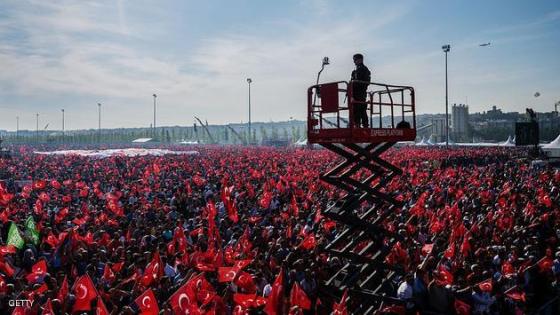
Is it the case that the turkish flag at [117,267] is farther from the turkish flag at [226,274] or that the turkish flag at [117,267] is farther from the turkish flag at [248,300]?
the turkish flag at [248,300]

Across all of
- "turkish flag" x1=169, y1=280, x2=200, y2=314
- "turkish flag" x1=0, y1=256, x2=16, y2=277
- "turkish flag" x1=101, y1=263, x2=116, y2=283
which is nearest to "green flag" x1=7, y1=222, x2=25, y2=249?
"turkish flag" x1=0, y1=256, x2=16, y2=277

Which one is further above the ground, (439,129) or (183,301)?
(439,129)

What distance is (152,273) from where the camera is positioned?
932 centimetres

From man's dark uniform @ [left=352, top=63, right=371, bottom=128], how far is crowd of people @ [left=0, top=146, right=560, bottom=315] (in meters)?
2.32

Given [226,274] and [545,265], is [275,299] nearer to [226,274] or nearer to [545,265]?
[226,274]

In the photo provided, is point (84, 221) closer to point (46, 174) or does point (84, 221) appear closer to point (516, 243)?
point (516, 243)

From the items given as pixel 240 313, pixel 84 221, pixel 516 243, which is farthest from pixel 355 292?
pixel 84 221

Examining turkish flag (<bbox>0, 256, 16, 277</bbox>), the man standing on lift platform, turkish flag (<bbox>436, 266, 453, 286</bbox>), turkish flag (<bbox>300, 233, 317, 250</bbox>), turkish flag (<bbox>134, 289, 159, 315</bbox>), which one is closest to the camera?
turkish flag (<bbox>134, 289, 159, 315</bbox>)

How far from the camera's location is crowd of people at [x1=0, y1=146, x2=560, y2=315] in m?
8.36

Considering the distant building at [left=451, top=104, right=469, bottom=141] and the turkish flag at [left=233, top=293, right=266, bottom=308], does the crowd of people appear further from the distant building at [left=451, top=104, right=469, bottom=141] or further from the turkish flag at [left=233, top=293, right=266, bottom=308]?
the distant building at [left=451, top=104, right=469, bottom=141]

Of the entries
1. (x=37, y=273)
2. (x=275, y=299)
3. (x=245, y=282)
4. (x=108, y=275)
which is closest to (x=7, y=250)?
(x=37, y=273)

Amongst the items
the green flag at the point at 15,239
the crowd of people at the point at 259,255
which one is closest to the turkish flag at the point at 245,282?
the crowd of people at the point at 259,255

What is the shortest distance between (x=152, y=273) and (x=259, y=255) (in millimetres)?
2773

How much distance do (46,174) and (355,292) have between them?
89.1 ft
